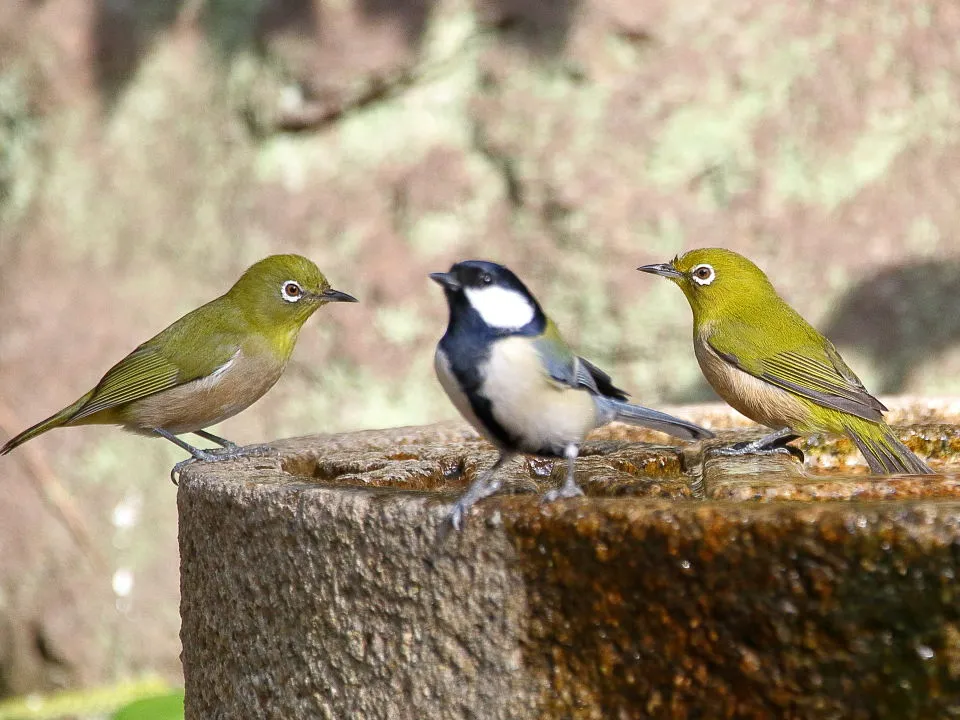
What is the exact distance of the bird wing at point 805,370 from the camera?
3.90 meters

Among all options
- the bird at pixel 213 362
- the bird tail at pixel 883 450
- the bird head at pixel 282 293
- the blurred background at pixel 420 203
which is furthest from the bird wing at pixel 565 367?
the blurred background at pixel 420 203

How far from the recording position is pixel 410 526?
2500mm

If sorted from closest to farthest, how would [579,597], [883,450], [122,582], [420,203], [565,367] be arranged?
1. [579,597]
2. [565,367]
3. [883,450]
4. [122,582]
5. [420,203]

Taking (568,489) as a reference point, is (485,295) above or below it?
above

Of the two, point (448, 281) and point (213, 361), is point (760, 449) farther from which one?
point (213, 361)

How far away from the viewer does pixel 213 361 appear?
14.4ft

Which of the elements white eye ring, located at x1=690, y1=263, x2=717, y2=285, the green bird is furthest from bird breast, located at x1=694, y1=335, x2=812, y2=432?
white eye ring, located at x1=690, y1=263, x2=717, y2=285

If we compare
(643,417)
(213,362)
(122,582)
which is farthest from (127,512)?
(643,417)

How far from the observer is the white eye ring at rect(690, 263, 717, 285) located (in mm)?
4379

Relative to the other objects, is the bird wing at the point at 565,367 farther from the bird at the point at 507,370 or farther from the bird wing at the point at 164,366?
the bird wing at the point at 164,366

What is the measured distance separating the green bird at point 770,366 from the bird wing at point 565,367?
721 mm

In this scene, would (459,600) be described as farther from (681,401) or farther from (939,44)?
(939,44)

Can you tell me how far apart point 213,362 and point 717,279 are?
1862 millimetres

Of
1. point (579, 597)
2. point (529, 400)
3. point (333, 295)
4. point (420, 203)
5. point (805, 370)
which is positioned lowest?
point (579, 597)
